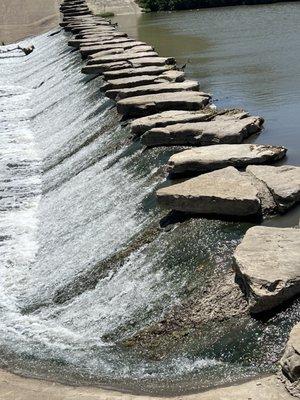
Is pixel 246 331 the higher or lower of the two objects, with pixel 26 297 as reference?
higher

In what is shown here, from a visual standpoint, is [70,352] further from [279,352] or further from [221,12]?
[221,12]

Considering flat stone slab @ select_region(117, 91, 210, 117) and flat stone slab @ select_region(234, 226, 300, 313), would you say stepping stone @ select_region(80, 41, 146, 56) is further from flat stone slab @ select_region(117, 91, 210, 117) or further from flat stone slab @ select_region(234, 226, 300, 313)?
flat stone slab @ select_region(234, 226, 300, 313)

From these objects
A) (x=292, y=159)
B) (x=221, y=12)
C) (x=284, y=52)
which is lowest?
(x=221, y=12)

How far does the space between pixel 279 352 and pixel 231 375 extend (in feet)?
1.05

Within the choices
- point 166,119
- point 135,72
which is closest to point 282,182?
point 166,119

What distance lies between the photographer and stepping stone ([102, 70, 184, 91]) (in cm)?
1041

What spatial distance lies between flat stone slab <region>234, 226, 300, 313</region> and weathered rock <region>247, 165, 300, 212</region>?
29.3 inches

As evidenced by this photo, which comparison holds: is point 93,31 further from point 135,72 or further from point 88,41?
point 135,72

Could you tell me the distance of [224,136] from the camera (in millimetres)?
7340

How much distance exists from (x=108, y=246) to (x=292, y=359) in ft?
10.4

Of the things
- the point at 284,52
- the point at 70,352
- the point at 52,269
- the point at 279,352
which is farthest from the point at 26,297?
the point at 284,52

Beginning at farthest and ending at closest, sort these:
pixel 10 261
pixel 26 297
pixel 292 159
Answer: pixel 10 261 → pixel 292 159 → pixel 26 297

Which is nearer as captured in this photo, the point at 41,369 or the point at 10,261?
the point at 41,369

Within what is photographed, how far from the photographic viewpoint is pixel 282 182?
575 centimetres
